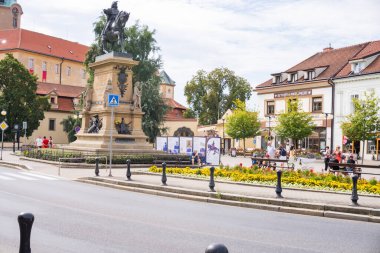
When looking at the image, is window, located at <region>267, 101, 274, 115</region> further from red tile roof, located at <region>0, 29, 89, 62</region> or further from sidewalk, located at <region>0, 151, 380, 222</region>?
sidewalk, located at <region>0, 151, 380, 222</region>

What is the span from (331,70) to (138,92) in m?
33.8

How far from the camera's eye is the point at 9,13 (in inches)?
4134

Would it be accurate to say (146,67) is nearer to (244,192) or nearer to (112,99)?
(112,99)

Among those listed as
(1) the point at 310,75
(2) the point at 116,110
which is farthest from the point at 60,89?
(2) the point at 116,110

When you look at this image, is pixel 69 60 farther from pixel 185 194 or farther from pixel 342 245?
pixel 342 245

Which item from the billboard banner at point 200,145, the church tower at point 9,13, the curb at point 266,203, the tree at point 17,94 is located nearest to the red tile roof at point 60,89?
the tree at point 17,94

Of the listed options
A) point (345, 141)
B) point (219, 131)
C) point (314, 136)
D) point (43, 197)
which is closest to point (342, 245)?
point (43, 197)

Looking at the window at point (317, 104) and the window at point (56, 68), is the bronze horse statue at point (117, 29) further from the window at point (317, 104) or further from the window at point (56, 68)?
the window at point (56, 68)

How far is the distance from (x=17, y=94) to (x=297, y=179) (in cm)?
5241

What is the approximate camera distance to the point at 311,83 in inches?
2347

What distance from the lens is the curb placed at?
42.0 feet

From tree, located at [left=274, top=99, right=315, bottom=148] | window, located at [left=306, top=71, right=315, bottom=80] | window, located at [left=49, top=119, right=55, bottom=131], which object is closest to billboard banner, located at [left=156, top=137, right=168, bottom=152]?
tree, located at [left=274, top=99, right=315, bottom=148]

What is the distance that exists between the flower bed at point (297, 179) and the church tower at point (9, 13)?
92094mm

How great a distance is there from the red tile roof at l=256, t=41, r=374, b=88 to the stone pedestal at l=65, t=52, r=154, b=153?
32418 mm
